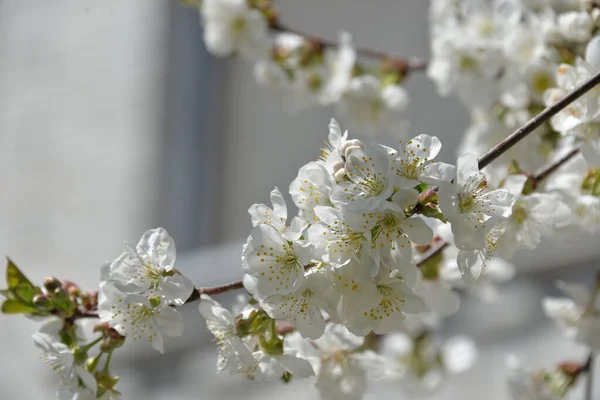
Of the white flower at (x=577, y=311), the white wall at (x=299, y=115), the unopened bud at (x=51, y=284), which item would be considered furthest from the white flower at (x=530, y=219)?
the white wall at (x=299, y=115)

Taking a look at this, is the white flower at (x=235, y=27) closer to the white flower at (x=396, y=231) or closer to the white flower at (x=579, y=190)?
the white flower at (x=579, y=190)

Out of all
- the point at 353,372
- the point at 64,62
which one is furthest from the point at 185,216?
the point at 353,372

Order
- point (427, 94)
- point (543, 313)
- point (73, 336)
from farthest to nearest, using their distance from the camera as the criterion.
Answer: point (427, 94) → point (543, 313) → point (73, 336)

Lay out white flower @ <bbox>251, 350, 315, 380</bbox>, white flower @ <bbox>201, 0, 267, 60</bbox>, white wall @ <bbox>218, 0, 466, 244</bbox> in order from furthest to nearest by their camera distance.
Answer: white wall @ <bbox>218, 0, 466, 244</bbox>, white flower @ <bbox>201, 0, 267, 60</bbox>, white flower @ <bbox>251, 350, 315, 380</bbox>

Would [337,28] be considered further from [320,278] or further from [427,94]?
[320,278]

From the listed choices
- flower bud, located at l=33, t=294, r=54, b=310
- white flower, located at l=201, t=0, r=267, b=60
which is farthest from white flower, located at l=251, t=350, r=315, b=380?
white flower, located at l=201, t=0, r=267, b=60

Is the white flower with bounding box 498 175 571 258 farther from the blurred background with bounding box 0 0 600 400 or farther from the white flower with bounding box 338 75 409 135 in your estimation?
the blurred background with bounding box 0 0 600 400

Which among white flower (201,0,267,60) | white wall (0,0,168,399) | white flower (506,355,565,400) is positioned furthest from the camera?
white wall (0,0,168,399)

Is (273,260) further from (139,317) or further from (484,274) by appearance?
(484,274)
